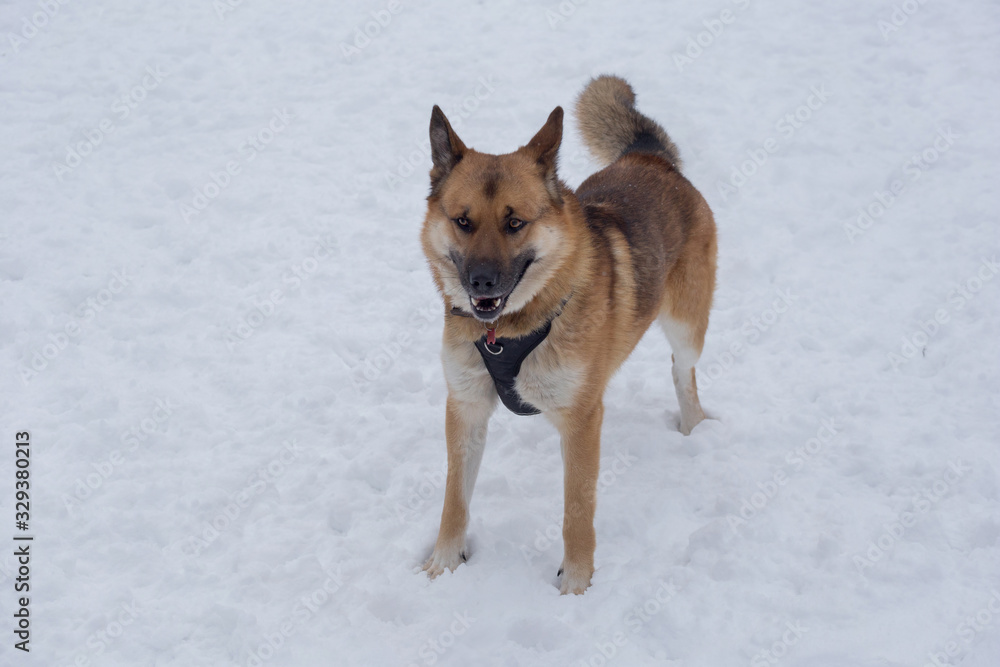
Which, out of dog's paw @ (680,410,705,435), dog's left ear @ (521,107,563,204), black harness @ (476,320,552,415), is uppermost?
dog's left ear @ (521,107,563,204)

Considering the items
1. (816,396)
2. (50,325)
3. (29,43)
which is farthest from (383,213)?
(29,43)

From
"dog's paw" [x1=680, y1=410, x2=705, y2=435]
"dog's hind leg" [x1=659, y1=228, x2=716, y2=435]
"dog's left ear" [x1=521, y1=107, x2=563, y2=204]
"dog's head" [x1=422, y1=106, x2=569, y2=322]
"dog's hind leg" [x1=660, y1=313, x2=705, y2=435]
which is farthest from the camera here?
"dog's paw" [x1=680, y1=410, x2=705, y2=435]

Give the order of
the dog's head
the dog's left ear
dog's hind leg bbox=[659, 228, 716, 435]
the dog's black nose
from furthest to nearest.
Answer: dog's hind leg bbox=[659, 228, 716, 435] → the dog's left ear → the dog's head → the dog's black nose

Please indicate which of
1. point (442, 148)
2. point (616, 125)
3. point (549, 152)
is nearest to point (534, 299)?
point (549, 152)

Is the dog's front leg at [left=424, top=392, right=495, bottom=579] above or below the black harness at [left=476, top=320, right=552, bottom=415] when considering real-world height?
below

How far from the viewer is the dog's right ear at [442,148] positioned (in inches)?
143

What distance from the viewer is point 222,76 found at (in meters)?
8.67

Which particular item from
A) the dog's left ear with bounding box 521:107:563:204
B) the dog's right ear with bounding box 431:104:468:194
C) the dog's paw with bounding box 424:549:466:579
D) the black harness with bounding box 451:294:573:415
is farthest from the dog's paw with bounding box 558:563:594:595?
the dog's right ear with bounding box 431:104:468:194

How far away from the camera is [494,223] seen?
3379 mm

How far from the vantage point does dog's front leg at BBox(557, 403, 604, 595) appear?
367cm

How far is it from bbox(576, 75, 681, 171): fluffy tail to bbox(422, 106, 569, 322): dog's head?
1597 millimetres

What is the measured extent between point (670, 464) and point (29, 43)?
31.9ft

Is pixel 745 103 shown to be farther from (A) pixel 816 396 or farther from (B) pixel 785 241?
(A) pixel 816 396

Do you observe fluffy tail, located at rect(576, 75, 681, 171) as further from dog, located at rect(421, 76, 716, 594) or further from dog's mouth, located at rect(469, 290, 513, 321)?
dog's mouth, located at rect(469, 290, 513, 321)
